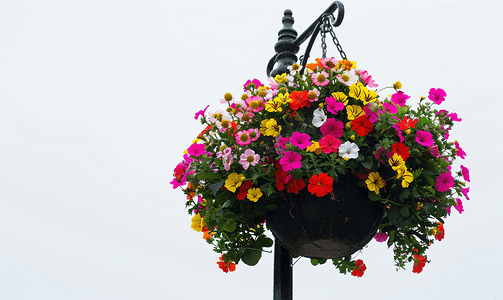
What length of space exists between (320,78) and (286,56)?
65 cm

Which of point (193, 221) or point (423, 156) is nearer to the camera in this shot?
point (423, 156)

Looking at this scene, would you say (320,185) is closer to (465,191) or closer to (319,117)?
(319,117)

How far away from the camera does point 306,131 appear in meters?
1.38

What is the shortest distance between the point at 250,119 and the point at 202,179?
267 millimetres

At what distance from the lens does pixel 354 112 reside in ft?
4.49

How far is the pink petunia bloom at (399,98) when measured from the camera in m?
1.49

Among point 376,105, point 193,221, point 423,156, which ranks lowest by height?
point 193,221

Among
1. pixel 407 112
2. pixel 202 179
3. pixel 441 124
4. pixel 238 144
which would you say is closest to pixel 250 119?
pixel 238 144

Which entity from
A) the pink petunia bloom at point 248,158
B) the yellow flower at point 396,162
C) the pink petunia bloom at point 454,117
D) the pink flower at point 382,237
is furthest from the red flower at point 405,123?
the pink flower at point 382,237

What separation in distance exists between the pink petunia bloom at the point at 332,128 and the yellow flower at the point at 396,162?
17 centimetres

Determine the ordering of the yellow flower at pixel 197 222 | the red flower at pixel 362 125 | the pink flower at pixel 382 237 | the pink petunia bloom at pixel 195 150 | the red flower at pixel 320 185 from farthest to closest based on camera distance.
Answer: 1. the pink flower at pixel 382 237
2. the yellow flower at pixel 197 222
3. the pink petunia bloom at pixel 195 150
4. the red flower at pixel 362 125
5. the red flower at pixel 320 185

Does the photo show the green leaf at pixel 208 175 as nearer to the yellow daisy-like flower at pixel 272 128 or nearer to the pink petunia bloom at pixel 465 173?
the yellow daisy-like flower at pixel 272 128

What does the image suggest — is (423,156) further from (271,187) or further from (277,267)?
(277,267)

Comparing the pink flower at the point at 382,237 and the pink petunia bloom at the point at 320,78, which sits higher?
the pink petunia bloom at the point at 320,78
